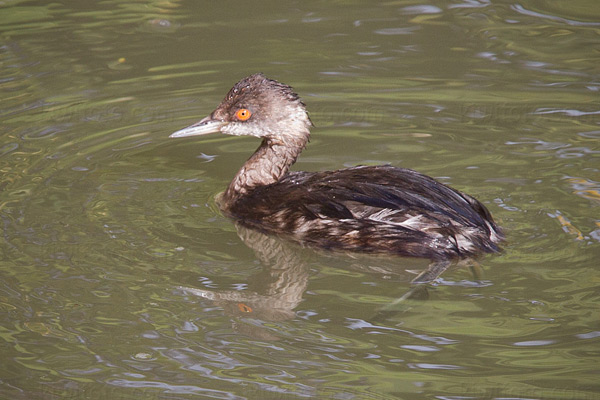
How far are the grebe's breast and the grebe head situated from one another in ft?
2.06

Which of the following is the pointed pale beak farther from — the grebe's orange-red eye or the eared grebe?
the grebe's orange-red eye

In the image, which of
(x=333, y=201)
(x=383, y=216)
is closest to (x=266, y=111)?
(x=333, y=201)

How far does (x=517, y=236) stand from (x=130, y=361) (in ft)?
8.02

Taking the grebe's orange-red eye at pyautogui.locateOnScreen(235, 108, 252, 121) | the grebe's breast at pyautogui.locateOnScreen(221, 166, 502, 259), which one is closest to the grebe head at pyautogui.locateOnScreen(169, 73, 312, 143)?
the grebe's orange-red eye at pyautogui.locateOnScreen(235, 108, 252, 121)

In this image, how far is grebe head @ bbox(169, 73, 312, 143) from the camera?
242 inches

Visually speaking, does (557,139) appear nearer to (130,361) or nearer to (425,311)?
(425,311)

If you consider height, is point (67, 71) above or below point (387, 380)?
above

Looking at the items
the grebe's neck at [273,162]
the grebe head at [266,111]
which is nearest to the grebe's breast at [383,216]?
the grebe's neck at [273,162]

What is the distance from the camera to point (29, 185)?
20.0 ft

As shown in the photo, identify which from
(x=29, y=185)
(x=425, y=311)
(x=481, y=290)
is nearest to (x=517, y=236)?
(x=481, y=290)

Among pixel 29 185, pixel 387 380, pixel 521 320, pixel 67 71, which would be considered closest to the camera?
pixel 387 380

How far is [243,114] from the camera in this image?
20.3ft

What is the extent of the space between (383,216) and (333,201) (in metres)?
0.34

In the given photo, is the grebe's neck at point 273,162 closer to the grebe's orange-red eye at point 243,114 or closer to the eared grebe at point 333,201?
the eared grebe at point 333,201
